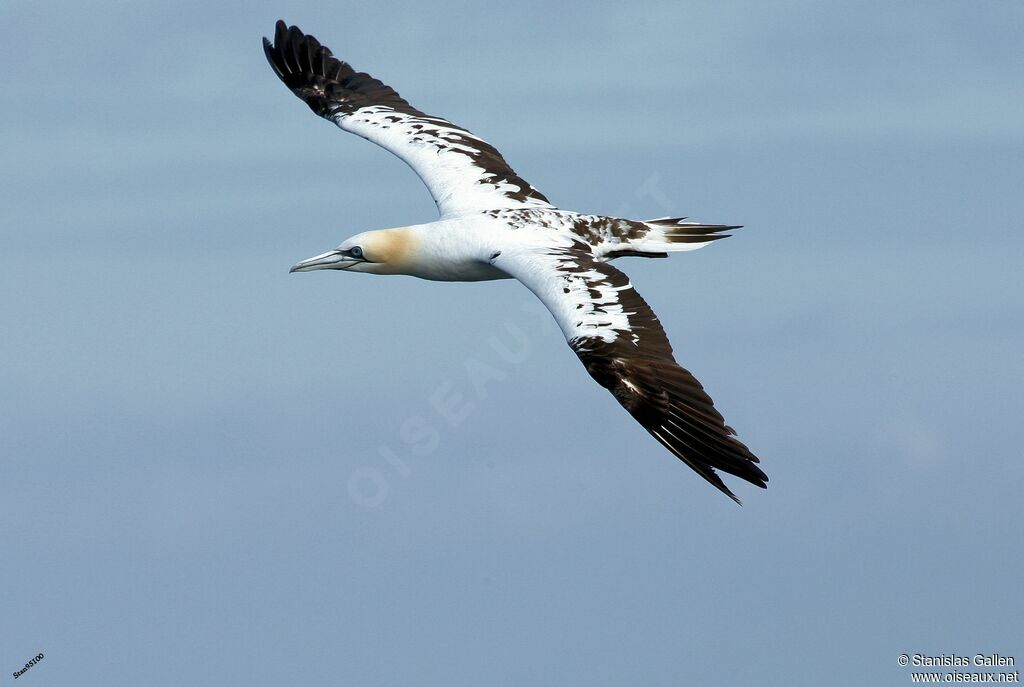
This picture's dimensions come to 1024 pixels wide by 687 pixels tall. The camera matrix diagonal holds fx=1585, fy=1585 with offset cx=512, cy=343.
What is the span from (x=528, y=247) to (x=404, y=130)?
455 cm

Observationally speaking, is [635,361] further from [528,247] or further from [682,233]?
[682,233]

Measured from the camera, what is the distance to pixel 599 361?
15.8 m

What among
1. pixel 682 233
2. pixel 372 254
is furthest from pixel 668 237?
pixel 372 254

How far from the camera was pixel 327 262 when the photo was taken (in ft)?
66.0

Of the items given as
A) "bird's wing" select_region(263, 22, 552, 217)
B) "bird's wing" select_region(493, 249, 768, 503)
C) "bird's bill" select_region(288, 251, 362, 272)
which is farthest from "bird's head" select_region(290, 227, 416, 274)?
"bird's wing" select_region(493, 249, 768, 503)

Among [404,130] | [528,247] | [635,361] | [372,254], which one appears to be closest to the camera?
[635,361]

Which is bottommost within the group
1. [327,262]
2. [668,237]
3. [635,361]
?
[635,361]

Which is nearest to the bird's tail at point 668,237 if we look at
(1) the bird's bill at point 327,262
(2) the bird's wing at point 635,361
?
(2) the bird's wing at point 635,361

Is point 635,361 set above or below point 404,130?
below

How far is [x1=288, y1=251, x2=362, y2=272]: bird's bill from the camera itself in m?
20.1

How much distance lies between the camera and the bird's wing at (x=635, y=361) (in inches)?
593

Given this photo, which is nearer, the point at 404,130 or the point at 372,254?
the point at 372,254

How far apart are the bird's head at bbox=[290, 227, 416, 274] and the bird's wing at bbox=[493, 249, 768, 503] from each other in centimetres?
243

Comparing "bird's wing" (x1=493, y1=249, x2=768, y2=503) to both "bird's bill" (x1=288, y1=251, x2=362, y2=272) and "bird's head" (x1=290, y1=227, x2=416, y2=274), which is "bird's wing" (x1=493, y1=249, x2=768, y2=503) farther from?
"bird's bill" (x1=288, y1=251, x2=362, y2=272)
